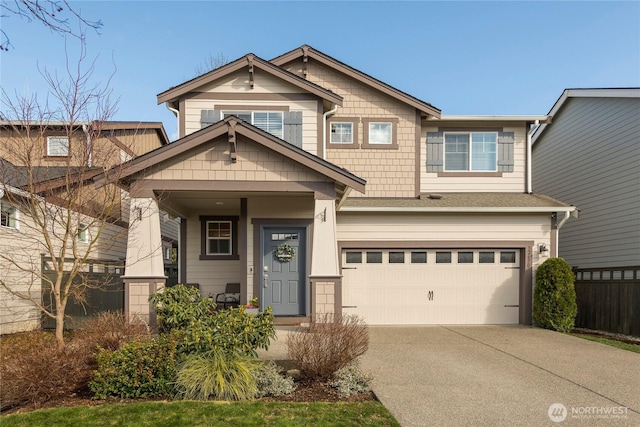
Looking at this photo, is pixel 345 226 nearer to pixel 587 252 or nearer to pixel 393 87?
pixel 393 87

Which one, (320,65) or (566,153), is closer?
(320,65)

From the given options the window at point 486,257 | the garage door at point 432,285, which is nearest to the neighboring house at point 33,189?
the garage door at point 432,285

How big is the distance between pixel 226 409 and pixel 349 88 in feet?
32.6

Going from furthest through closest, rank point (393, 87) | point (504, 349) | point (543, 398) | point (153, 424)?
1. point (393, 87)
2. point (504, 349)
3. point (543, 398)
4. point (153, 424)


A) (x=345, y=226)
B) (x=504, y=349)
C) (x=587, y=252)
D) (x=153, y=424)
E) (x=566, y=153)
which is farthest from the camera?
(x=566, y=153)

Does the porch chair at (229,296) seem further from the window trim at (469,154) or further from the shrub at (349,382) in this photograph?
the window trim at (469,154)

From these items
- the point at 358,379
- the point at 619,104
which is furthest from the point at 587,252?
the point at 358,379

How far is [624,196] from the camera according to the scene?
12695 millimetres

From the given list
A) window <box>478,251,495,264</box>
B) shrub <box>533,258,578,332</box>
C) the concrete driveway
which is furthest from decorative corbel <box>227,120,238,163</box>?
shrub <box>533,258,578,332</box>

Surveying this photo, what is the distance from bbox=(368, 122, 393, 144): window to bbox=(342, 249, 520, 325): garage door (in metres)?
3.19

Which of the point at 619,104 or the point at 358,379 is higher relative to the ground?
the point at 619,104

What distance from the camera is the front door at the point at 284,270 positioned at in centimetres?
1080

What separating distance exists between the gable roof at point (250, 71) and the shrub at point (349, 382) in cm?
723

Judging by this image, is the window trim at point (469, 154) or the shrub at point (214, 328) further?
the window trim at point (469, 154)
